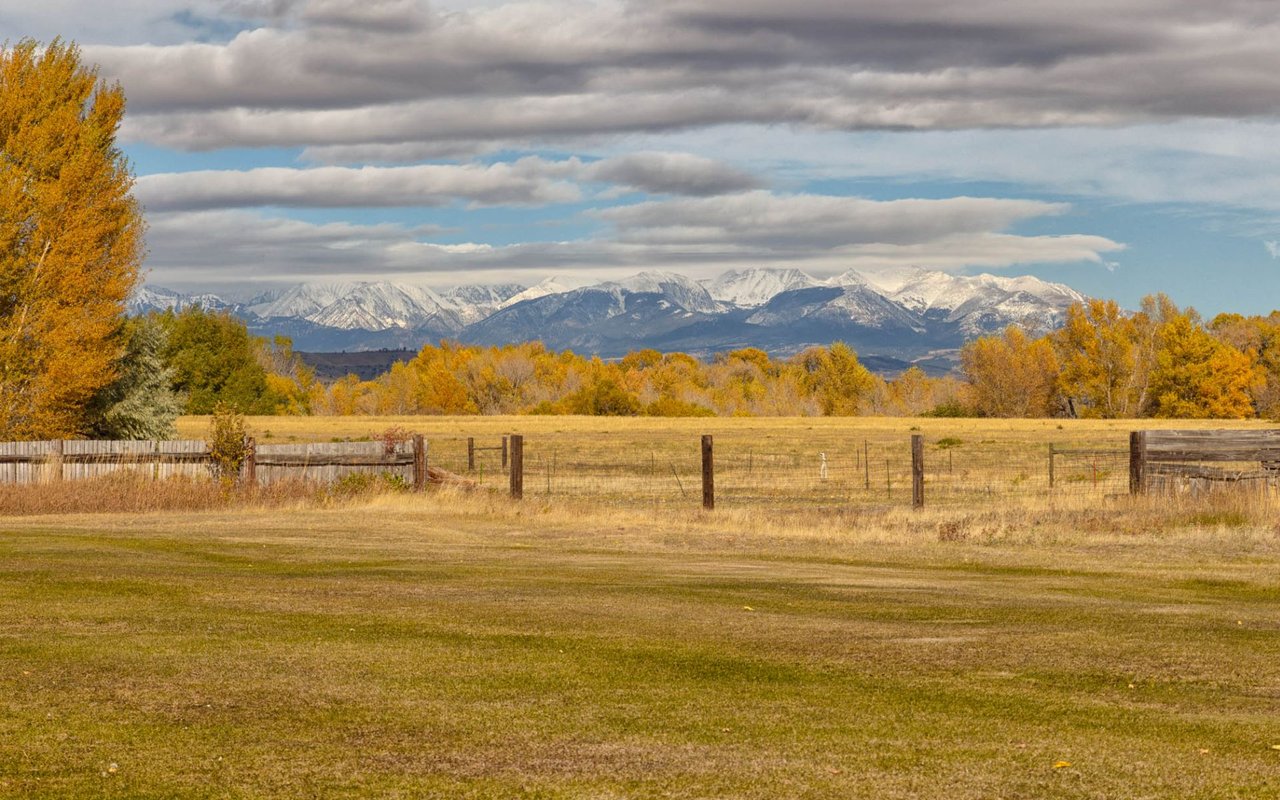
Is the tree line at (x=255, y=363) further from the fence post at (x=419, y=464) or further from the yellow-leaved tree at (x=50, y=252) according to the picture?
the fence post at (x=419, y=464)

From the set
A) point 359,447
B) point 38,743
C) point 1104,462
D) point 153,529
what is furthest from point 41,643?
point 1104,462

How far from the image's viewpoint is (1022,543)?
26.1m

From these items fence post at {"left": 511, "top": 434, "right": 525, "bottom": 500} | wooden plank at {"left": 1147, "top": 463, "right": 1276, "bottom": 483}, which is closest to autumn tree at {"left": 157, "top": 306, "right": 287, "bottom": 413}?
fence post at {"left": 511, "top": 434, "right": 525, "bottom": 500}

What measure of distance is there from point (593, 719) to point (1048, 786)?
3169mm

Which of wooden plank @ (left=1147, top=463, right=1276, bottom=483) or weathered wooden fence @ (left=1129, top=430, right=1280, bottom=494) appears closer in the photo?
wooden plank @ (left=1147, top=463, right=1276, bottom=483)

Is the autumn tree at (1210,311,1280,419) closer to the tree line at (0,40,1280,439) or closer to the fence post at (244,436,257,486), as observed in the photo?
the tree line at (0,40,1280,439)

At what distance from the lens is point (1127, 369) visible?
132m

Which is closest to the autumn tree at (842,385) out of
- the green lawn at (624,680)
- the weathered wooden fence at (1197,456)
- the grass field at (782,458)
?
the grass field at (782,458)

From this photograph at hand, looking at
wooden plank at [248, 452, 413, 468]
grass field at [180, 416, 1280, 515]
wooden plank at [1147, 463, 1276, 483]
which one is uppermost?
wooden plank at [248, 452, 413, 468]

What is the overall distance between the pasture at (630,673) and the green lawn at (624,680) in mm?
39

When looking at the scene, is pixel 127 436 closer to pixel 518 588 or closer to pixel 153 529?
pixel 153 529

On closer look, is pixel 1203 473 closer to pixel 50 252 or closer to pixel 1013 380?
pixel 50 252

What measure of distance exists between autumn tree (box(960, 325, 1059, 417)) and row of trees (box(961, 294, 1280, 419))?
0.10 meters

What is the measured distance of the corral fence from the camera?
3114 cm
